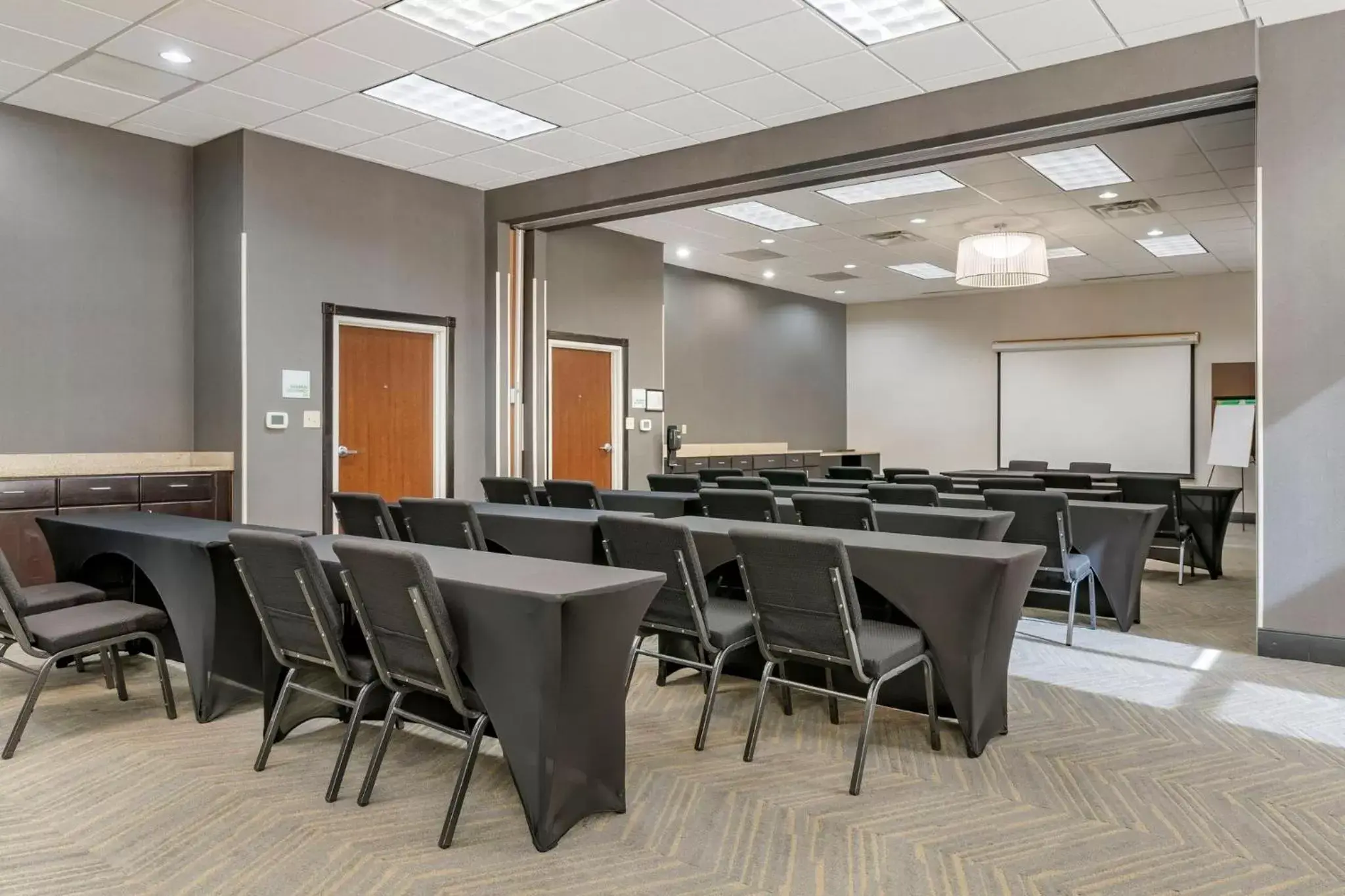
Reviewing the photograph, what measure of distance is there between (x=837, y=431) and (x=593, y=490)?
29.6 feet

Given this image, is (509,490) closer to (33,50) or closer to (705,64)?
(705,64)

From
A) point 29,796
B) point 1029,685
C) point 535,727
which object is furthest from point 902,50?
point 29,796

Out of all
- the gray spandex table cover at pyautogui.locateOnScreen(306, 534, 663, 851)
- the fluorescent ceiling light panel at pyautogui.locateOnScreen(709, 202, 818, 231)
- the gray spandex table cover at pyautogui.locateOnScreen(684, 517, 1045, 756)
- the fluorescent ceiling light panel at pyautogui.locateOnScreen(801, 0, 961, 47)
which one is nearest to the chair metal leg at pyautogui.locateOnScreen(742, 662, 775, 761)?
the gray spandex table cover at pyautogui.locateOnScreen(684, 517, 1045, 756)

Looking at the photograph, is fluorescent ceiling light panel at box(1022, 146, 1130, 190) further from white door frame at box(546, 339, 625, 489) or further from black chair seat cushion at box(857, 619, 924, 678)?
black chair seat cushion at box(857, 619, 924, 678)

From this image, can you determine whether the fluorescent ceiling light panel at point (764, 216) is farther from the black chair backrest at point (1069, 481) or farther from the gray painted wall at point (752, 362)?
the black chair backrest at point (1069, 481)

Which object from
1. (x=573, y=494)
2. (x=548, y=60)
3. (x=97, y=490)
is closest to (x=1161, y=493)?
(x=573, y=494)

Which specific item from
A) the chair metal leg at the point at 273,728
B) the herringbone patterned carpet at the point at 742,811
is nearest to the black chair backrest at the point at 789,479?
the herringbone patterned carpet at the point at 742,811

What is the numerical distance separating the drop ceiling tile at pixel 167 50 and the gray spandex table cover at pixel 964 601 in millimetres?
4200

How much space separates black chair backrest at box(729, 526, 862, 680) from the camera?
286cm

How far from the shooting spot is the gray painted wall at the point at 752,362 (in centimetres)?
1112

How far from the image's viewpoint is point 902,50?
5.03 m

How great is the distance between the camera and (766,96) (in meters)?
5.75

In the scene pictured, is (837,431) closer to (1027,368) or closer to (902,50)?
(1027,368)

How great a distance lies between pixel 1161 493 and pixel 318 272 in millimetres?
6540
